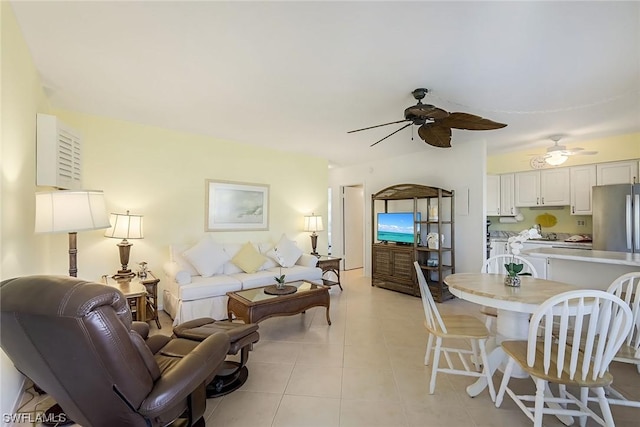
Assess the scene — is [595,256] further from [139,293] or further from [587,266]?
[139,293]

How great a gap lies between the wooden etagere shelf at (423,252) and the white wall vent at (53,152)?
443cm

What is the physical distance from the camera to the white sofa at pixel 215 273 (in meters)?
3.30

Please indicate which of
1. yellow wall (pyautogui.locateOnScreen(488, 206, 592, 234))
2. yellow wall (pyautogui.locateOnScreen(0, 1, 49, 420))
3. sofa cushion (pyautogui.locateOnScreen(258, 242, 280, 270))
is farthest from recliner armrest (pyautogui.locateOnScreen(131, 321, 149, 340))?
yellow wall (pyautogui.locateOnScreen(488, 206, 592, 234))

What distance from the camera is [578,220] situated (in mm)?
4867

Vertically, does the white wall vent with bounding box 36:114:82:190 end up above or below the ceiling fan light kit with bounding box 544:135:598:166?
below

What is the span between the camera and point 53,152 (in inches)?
96.0

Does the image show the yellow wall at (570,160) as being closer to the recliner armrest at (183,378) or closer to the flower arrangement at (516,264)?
the flower arrangement at (516,264)

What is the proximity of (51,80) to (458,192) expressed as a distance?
17.4 feet

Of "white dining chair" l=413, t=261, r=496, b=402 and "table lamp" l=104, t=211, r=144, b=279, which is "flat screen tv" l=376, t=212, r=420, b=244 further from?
"table lamp" l=104, t=211, r=144, b=279

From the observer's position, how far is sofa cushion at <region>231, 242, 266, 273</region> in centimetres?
408

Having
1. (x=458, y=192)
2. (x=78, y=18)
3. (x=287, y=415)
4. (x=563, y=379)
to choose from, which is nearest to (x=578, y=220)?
(x=458, y=192)

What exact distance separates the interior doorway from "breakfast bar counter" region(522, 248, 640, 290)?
395 centimetres

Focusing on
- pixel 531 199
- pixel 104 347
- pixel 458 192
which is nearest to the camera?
pixel 104 347

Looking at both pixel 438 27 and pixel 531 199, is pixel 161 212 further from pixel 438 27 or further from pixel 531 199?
pixel 531 199
